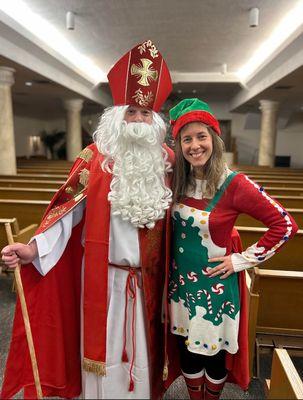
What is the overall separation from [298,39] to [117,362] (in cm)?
525

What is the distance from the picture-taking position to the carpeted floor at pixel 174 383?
1.68 metres

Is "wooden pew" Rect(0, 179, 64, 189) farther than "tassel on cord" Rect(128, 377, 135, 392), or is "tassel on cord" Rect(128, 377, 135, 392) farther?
"wooden pew" Rect(0, 179, 64, 189)

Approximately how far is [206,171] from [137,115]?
349 millimetres

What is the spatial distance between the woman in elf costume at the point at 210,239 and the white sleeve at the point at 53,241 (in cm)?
41

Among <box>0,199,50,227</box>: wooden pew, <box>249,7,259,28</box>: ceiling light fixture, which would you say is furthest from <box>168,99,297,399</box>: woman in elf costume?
<box>249,7,259,28</box>: ceiling light fixture

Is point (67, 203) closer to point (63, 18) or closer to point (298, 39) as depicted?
point (63, 18)

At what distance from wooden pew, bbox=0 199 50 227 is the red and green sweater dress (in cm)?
222

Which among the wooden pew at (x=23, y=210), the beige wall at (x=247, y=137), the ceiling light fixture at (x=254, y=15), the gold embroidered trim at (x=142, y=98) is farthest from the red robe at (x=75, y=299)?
the beige wall at (x=247, y=137)

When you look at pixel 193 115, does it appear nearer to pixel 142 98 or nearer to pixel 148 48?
pixel 142 98

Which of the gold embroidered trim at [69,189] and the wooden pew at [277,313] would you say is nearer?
the gold embroidered trim at [69,189]

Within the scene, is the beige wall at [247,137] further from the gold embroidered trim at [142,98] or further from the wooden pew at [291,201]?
the gold embroidered trim at [142,98]

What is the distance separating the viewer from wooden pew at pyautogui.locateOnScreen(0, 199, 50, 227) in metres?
3.15

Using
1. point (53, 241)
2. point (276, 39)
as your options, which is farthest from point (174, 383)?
point (276, 39)

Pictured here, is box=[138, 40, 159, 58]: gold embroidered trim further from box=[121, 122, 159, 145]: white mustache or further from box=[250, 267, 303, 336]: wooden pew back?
box=[250, 267, 303, 336]: wooden pew back
